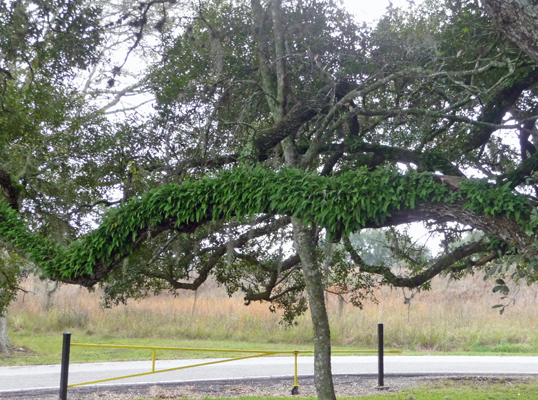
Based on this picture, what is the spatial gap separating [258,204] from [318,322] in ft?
7.01

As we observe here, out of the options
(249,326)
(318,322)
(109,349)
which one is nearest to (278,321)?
(249,326)

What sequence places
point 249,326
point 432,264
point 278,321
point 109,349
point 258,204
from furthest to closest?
point 278,321 → point 249,326 → point 109,349 → point 432,264 → point 258,204

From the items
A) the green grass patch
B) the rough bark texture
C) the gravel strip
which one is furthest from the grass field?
the rough bark texture

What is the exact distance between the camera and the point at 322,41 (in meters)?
7.75

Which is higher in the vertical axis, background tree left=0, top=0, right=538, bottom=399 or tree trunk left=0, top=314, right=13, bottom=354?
background tree left=0, top=0, right=538, bottom=399

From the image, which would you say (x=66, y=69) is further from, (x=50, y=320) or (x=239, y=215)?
(x=50, y=320)

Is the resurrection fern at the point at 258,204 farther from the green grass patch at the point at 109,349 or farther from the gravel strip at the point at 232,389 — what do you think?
the green grass patch at the point at 109,349

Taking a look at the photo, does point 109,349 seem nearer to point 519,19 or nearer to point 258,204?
point 258,204

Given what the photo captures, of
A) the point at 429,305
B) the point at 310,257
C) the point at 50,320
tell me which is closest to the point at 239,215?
the point at 310,257

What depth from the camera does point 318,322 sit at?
6.54 m

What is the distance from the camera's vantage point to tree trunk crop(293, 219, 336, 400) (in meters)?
6.41

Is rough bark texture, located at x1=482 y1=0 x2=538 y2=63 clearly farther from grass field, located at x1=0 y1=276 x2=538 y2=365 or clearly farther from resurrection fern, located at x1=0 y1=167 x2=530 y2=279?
grass field, located at x1=0 y1=276 x2=538 y2=365

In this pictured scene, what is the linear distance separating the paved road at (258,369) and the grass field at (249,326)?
2.33m

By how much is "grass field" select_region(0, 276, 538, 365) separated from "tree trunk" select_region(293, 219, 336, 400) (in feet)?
28.7
